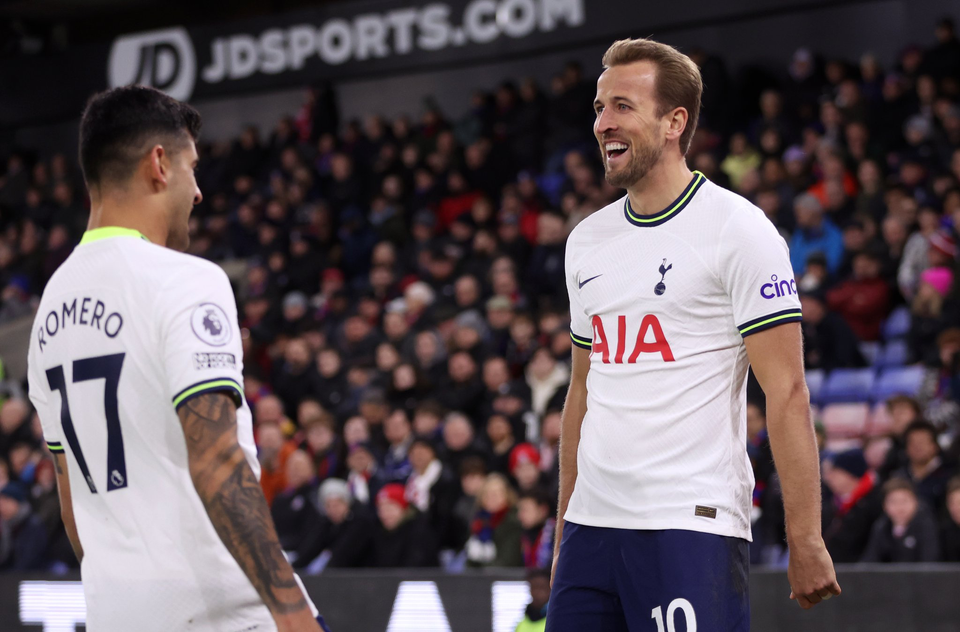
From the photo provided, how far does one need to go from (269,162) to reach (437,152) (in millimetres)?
3367

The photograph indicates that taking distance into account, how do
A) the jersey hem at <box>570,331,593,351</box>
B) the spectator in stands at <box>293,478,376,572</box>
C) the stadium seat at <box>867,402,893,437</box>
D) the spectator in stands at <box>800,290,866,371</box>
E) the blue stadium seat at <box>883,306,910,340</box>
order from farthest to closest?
the blue stadium seat at <box>883,306,910,340</box>, the spectator in stands at <box>800,290,866,371</box>, the spectator in stands at <box>293,478,376,572</box>, the stadium seat at <box>867,402,893,437</box>, the jersey hem at <box>570,331,593,351</box>

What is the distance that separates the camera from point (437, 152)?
15195mm

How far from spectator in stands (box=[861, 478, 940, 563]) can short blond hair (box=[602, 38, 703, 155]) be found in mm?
4529

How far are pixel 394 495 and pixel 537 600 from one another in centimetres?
252

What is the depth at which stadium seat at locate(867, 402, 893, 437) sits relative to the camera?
9.11m

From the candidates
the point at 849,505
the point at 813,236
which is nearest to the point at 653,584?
the point at 849,505

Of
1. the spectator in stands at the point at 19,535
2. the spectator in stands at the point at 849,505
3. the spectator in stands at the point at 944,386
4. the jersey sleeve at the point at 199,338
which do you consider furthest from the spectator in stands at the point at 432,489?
the jersey sleeve at the point at 199,338

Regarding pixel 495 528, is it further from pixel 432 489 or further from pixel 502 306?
pixel 502 306

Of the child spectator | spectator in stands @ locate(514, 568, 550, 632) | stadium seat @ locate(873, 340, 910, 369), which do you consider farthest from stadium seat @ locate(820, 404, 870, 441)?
spectator in stands @ locate(514, 568, 550, 632)

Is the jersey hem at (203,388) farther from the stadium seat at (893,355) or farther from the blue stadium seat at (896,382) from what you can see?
the stadium seat at (893,355)

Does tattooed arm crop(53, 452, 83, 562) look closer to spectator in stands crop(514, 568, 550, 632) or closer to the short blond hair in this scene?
the short blond hair

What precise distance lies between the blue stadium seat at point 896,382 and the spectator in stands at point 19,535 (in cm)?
750

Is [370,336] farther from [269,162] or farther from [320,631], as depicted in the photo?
[320,631]

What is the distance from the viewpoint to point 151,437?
2596 millimetres
